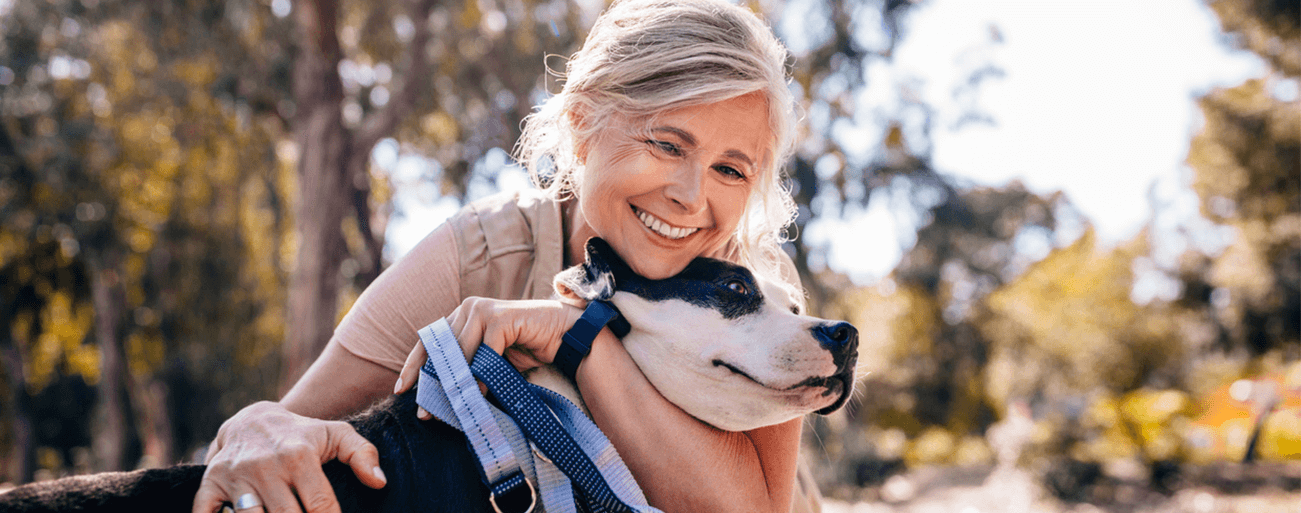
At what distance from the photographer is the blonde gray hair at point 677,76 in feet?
5.59

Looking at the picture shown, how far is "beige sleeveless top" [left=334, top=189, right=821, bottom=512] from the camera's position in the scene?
1917 millimetres

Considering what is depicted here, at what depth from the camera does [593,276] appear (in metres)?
1.77

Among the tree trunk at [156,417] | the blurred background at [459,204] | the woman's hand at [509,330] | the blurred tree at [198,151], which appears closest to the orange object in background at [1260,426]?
the blurred background at [459,204]

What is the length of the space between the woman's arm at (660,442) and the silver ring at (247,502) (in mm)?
646

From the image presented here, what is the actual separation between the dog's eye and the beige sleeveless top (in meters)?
0.59

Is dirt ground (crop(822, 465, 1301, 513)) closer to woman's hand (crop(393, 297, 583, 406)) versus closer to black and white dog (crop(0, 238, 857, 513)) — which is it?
black and white dog (crop(0, 238, 857, 513))

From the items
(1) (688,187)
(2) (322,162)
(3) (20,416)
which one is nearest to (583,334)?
(1) (688,187)

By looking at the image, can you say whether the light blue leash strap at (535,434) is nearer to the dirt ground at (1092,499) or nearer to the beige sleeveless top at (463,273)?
the beige sleeveless top at (463,273)

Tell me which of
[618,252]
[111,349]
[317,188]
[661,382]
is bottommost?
[111,349]

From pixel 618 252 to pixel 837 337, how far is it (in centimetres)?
59

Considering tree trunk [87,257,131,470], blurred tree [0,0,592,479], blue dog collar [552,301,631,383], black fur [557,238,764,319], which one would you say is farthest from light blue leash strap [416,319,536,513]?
tree trunk [87,257,131,470]


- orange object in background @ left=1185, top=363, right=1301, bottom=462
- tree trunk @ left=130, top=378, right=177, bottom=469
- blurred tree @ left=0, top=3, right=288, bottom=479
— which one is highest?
blurred tree @ left=0, top=3, right=288, bottom=479

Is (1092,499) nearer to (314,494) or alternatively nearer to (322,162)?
(322,162)

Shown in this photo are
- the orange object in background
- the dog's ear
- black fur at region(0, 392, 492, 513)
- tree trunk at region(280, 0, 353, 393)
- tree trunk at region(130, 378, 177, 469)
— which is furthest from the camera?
tree trunk at region(130, 378, 177, 469)
